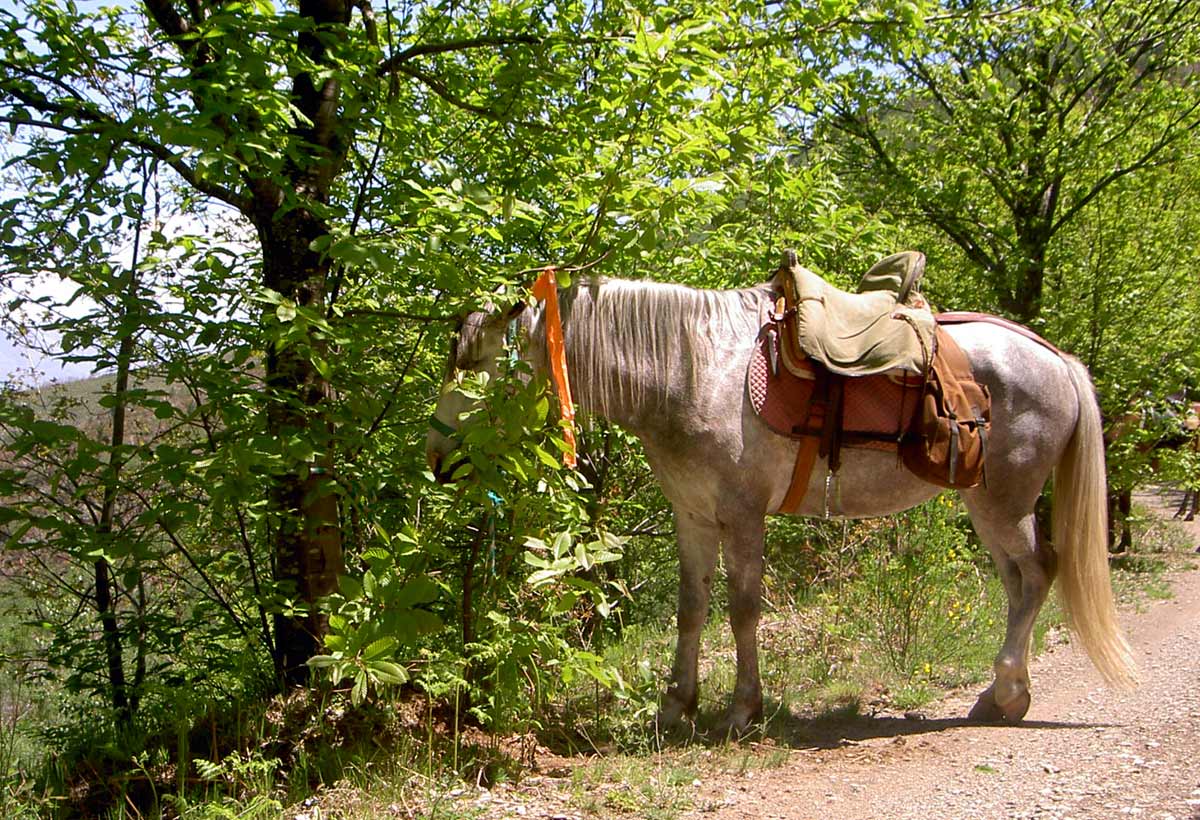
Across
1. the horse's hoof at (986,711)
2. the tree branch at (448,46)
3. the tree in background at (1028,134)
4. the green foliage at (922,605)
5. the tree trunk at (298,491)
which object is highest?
the tree in background at (1028,134)

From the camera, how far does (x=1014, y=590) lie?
16.4 ft

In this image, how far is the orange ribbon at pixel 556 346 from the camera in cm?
383

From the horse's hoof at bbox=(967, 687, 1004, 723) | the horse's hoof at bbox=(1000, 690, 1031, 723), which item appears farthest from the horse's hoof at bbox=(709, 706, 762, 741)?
the horse's hoof at bbox=(1000, 690, 1031, 723)

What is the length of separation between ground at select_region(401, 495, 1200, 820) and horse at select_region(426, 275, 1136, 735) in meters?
0.28

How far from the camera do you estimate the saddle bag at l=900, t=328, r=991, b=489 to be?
445 centimetres

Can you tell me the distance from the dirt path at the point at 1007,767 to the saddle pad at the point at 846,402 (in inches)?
55.9

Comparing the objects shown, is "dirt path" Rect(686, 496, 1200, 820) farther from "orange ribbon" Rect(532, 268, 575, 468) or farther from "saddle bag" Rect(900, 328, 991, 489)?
"orange ribbon" Rect(532, 268, 575, 468)

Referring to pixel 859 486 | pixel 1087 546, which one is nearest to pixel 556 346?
pixel 859 486

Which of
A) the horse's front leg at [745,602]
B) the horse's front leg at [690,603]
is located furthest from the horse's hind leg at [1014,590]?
the horse's front leg at [690,603]

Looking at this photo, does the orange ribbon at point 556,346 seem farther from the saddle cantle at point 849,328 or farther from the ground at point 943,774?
the ground at point 943,774

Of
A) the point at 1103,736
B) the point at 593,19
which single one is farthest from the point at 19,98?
the point at 1103,736

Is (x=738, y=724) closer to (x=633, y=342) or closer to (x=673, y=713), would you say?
(x=673, y=713)

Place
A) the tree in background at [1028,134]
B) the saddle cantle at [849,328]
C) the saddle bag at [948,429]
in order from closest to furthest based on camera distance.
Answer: the saddle cantle at [849,328]
the saddle bag at [948,429]
the tree in background at [1028,134]

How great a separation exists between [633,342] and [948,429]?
156 cm
